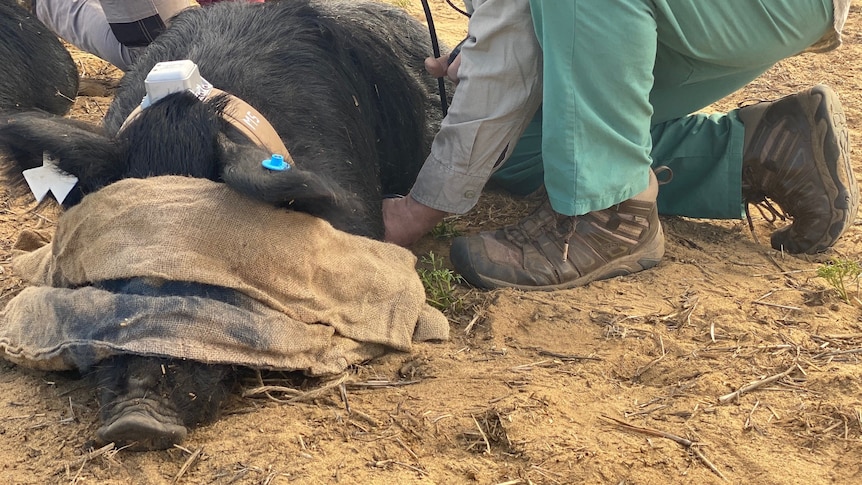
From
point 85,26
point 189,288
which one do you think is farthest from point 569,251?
point 85,26

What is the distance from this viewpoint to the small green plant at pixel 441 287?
8.03 feet

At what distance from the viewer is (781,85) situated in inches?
177

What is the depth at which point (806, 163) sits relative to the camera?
2.81m

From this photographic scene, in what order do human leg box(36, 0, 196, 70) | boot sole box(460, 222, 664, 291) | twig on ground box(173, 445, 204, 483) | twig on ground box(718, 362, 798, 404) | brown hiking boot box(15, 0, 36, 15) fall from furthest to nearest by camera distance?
brown hiking boot box(15, 0, 36, 15), human leg box(36, 0, 196, 70), boot sole box(460, 222, 664, 291), twig on ground box(718, 362, 798, 404), twig on ground box(173, 445, 204, 483)

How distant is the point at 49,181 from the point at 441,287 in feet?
3.51

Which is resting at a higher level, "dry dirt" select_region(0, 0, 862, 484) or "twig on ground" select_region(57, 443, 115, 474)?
"twig on ground" select_region(57, 443, 115, 474)

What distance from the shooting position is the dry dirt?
1.66 meters

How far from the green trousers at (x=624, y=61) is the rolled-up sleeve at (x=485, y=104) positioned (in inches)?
3.2

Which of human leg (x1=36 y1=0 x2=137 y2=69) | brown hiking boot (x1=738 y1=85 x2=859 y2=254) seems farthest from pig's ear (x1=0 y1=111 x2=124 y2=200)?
brown hiking boot (x1=738 y1=85 x2=859 y2=254)

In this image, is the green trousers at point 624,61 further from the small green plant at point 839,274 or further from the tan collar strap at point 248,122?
the tan collar strap at point 248,122

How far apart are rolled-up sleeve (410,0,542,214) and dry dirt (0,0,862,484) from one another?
36 cm

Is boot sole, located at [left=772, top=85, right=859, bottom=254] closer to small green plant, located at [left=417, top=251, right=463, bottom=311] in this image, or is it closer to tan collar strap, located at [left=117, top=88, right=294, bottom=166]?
small green plant, located at [left=417, top=251, right=463, bottom=311]

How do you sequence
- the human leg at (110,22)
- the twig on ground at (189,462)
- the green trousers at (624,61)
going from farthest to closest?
the human leg at (110,22), the green trousers at (624,61), the twig on ground at (189,462)

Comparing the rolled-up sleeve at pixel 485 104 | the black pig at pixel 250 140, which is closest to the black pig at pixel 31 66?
Answer: the black pig at pixel 250 140
